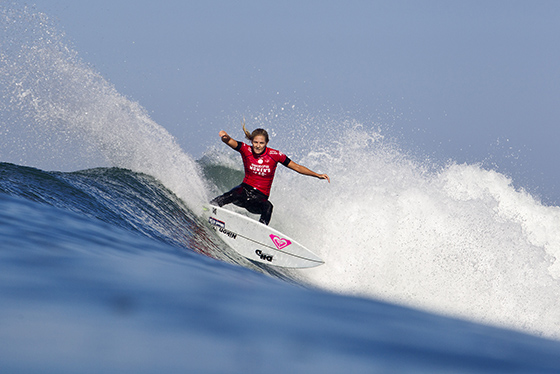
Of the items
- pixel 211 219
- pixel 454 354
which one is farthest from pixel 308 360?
pixel 211 219

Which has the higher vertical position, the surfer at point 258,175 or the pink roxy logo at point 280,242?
the surfer at point 258,175

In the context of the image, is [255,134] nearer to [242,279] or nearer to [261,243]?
[261,243]

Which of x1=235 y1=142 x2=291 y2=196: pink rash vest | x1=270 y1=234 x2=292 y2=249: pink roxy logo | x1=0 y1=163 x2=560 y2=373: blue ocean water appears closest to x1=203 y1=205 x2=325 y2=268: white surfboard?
x1=270 y1=234 x2=292 y2=249: pink roxy logo

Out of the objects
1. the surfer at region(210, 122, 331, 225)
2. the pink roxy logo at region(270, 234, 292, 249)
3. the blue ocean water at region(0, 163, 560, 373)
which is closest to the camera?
the blue ocean water at region(0, 163, 560, 373)

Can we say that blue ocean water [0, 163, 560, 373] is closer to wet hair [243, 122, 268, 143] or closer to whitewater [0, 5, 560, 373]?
whitewater [0, 5, 560, 373]

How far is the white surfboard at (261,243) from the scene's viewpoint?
7312mm

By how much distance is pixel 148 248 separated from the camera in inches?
168

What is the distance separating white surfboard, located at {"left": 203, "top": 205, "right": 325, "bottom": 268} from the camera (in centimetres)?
731

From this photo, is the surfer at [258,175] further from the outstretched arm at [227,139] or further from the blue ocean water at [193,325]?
the blue ocean water at [193,325]

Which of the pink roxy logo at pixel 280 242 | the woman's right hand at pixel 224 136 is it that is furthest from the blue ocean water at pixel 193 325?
the woman's right hand at pixel 224 136

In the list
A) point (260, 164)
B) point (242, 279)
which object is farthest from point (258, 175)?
point (242, 279)

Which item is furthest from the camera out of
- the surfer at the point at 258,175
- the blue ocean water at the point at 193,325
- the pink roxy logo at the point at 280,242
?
the surfer at the point at 258,175

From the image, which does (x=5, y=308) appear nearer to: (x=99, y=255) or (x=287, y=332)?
(x=287, y=332)

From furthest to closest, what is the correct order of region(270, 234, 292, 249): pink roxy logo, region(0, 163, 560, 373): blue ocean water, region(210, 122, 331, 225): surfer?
region(210, 122, 331, 225): surfer < region(270, 234, 292, 249): pink roxy logo < region(0, 163, 560, 373): blue ocean water
